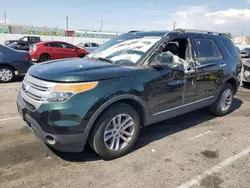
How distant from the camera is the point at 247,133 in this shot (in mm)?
4586

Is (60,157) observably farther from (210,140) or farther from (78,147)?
(210,140)

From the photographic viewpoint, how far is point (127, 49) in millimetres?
3988

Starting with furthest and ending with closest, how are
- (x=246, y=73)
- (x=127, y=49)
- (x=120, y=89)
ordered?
(x=246, y=73), (x=127, y=49), (x=120, y=89)

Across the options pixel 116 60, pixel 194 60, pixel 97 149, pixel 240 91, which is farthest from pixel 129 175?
pixel 240 91

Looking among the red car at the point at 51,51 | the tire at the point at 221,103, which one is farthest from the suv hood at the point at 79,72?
the red car at the point at 51,51

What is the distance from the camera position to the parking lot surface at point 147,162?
9.57 feet

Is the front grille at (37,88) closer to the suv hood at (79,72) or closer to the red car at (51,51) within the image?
the suv hood at (79,72)

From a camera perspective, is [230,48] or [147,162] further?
[230,48]

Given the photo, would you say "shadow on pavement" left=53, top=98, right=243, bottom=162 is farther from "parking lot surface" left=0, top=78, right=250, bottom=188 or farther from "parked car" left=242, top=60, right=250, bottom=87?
"parked car" left=242, top=60, right=250, bottom=87

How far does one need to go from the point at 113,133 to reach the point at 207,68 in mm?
2293

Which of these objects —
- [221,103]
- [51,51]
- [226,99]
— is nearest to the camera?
[221,103]

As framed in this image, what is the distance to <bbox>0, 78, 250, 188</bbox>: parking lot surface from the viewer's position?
2918 mm

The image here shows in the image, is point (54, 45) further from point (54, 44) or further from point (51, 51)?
point (51, 51)

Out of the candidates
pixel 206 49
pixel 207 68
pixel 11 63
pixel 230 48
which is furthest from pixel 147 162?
pixel 11 63
